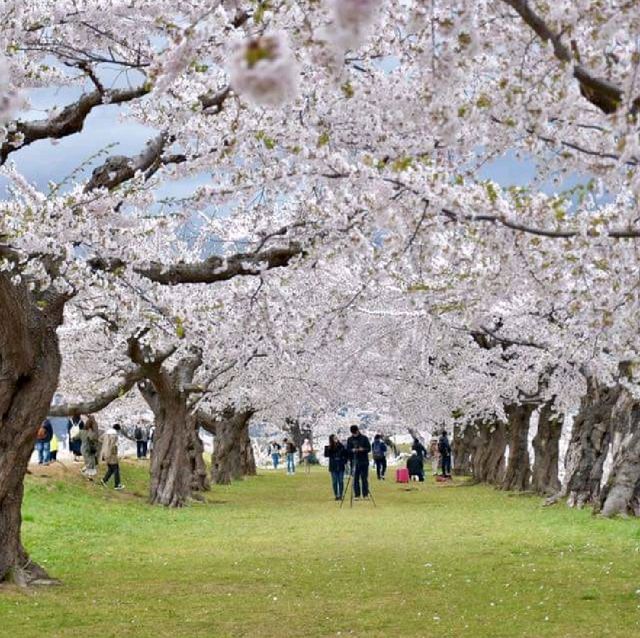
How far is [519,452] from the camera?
35750mm

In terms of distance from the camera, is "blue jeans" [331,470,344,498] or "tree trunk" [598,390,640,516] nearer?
"tree trunk" [598,390,640,516]

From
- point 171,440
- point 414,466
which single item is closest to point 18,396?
point 171,440

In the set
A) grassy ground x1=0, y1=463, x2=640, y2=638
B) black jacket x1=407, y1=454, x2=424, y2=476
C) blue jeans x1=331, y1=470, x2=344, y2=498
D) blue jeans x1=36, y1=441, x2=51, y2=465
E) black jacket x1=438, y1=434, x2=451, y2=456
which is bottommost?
grassy ground x1=0, y1=463, x2=640, y2=638

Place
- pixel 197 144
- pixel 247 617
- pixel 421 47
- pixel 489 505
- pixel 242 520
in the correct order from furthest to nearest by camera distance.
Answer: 1. pixel 489 505
2. pixel 242 520
3. pixel 197 144
4. pixel 247 617
5. pixel 421 47

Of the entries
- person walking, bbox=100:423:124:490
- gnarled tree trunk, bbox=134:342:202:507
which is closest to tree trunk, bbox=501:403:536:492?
gnarled tree trunk, bbox=134:342:202:507

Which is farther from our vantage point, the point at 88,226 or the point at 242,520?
the point at 242,520

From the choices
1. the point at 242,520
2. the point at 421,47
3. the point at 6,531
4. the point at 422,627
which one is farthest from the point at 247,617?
the point at 242,520

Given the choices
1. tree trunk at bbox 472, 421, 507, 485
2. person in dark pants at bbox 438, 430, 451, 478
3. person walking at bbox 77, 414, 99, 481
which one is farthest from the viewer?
person in dark pants at bbox 438, 430, 451, 478

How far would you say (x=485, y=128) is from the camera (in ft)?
24.1

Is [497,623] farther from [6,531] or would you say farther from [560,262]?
[6,531]

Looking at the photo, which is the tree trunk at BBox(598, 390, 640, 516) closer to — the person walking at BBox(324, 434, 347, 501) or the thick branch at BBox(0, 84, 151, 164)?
the person walking at BBox(324, 434, 347, 501)

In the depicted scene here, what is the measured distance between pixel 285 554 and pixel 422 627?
23.0 feet

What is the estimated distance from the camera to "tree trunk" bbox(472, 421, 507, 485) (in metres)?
39.6

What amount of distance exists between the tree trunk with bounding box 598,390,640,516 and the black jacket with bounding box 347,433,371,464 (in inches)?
344
